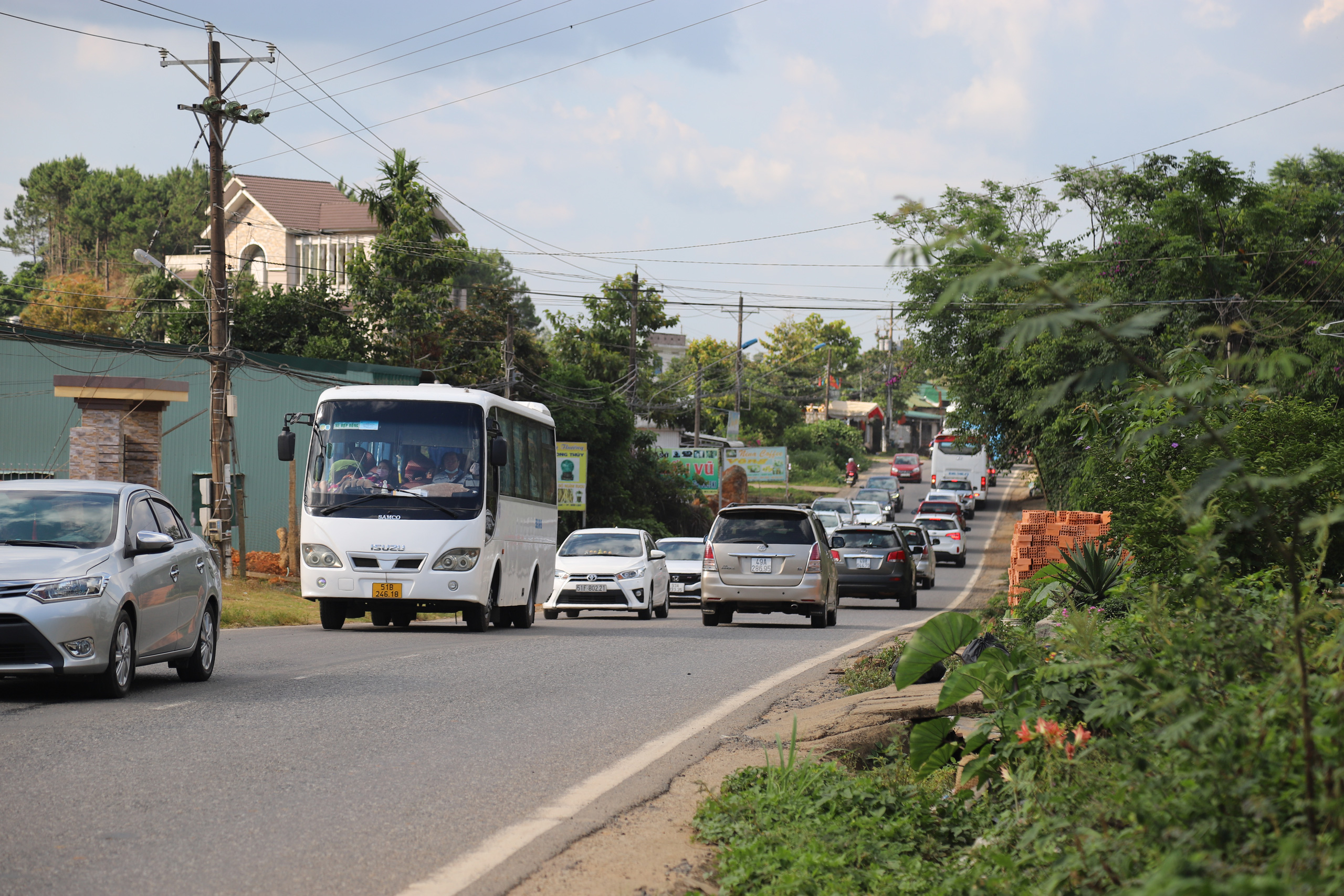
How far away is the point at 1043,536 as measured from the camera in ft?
67.8

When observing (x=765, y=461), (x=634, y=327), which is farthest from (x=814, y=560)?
(x=765, y=461)

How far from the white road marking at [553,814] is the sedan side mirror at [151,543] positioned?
425cm

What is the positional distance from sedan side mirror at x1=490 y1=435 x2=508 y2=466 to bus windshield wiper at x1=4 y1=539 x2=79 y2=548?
8.41 metres

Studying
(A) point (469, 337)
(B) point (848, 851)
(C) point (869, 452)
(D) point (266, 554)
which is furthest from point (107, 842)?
(C) point (869, 452)

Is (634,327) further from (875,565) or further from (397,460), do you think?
(397,460)

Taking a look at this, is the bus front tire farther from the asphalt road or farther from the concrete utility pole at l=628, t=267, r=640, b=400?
the concrete utility pole at l=628, t=267, r=640, b=400

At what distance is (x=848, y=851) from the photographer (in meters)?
5.92

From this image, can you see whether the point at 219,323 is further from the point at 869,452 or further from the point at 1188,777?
the point at 869,452

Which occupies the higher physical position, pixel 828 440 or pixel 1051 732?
pixel 828 440

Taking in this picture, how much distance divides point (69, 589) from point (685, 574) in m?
21.8

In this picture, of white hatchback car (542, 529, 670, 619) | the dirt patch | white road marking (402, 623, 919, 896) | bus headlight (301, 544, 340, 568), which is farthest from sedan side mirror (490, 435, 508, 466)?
the dirt patch

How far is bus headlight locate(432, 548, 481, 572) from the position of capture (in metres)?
18.0

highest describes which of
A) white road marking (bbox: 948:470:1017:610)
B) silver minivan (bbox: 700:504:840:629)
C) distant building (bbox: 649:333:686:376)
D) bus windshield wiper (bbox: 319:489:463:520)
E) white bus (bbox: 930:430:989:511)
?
distant building (bbox: 649:333:686:376)

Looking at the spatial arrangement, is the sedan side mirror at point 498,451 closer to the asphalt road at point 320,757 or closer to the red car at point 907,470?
the asphalt road at point 320,757
